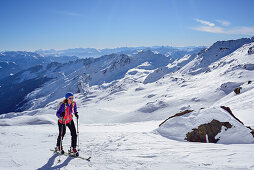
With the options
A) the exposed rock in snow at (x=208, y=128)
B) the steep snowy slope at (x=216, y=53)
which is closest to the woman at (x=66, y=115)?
the exposed rock in snow at (x=208, y=128)

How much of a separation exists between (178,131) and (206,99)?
35.5 m

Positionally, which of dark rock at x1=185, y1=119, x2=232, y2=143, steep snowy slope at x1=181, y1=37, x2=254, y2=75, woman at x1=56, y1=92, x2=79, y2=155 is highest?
steep snowy slope at x1=181, y1=37, x2=254, y2=75

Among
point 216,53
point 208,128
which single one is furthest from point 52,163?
point 216,53

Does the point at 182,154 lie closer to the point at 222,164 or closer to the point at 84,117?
the point at 222,164

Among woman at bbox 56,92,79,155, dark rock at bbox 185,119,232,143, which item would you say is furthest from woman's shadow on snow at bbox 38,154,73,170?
dark rock at bbox 185,119,232,143

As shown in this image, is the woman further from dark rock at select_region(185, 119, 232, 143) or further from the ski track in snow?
dark rock at select_region(185, 119, 232, 143)

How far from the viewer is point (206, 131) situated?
9.71 meters

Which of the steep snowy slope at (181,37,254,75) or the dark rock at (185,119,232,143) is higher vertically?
Answer: the steep snowy slope at (181,37,254,75)

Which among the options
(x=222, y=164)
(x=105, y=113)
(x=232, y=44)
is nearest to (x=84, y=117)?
(x=105, y=113)

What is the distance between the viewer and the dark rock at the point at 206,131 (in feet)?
31.2

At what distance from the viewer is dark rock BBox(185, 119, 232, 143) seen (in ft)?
31.2

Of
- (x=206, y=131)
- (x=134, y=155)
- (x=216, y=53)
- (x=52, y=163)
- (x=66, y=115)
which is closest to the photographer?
(x=52, y=163)

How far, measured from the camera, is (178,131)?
1055 centimetres

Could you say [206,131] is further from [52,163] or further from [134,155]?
[52,163]
